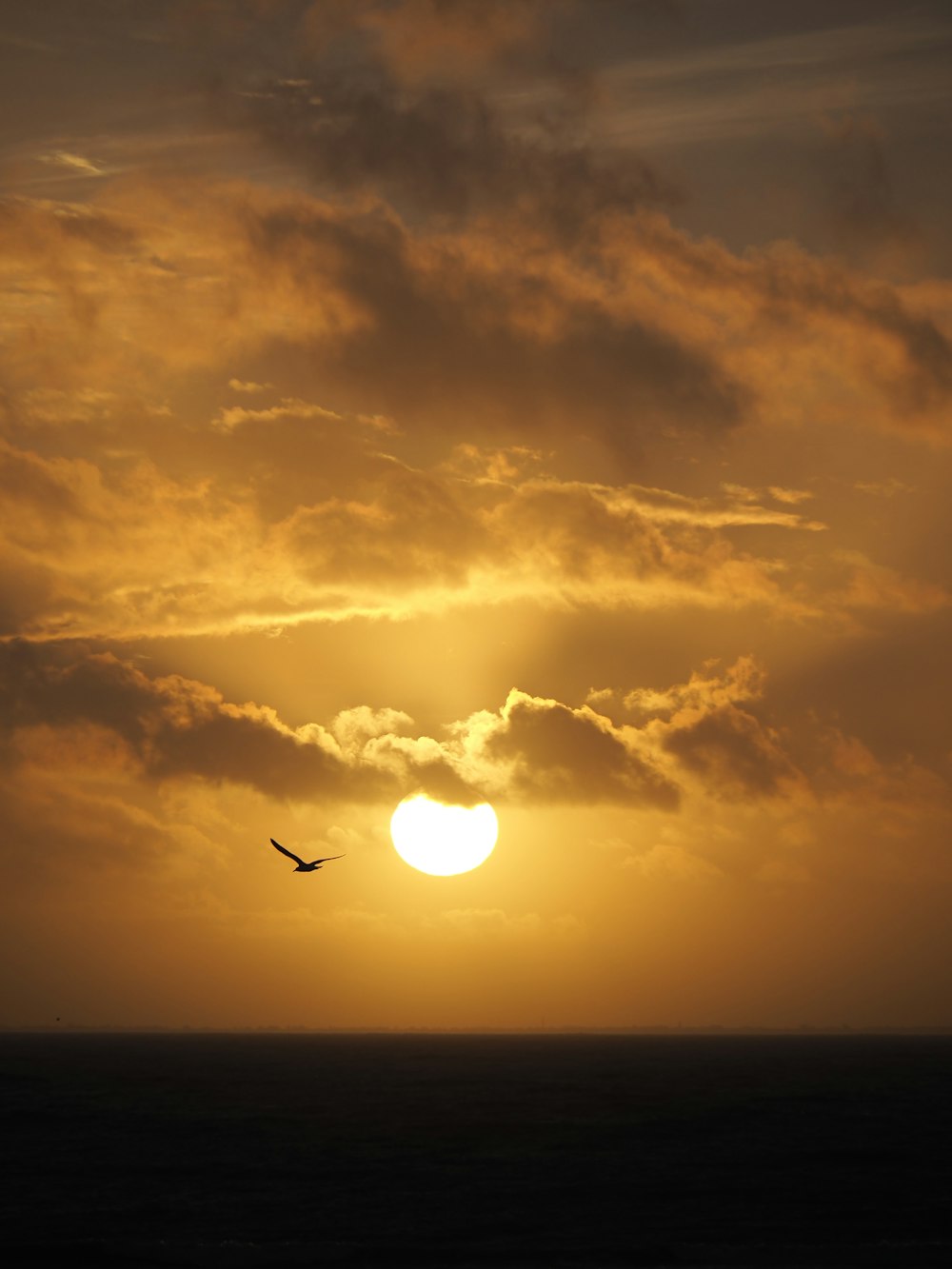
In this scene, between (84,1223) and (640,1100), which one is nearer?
(84,1223)

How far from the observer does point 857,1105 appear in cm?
11806

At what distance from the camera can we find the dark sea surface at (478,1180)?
174 feet

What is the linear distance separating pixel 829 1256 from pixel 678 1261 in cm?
613

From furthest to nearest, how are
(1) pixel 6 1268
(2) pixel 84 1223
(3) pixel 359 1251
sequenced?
(2) pixel 84 1223
(3) pixel 359 1251
(1) pixel 6 1268

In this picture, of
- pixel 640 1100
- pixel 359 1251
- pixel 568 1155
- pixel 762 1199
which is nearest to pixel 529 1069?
pixel 640 1100

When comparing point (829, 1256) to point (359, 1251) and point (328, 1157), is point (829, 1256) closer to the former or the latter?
point (359, 1251)

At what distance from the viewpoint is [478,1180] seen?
70625 millimetres

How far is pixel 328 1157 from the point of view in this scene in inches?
3145

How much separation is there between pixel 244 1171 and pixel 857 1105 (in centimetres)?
6669

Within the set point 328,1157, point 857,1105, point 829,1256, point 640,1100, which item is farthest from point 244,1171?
point 857,1105

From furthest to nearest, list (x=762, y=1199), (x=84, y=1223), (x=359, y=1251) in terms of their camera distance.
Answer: (x=762, y=1199), (x=84, y=1223), (x=359, y=1251)

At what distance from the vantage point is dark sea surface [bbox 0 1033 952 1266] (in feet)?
174

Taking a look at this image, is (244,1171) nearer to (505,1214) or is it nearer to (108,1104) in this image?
(505,1214)

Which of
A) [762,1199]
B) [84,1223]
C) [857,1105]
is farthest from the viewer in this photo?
[857,1105]
